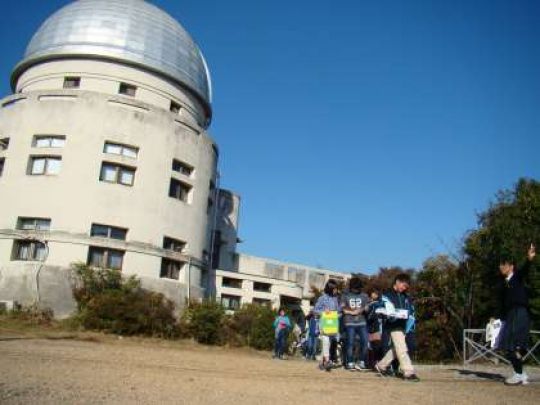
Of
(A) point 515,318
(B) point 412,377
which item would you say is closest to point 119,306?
(B) point 412,377

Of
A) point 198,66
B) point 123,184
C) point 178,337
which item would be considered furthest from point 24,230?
point 198,66

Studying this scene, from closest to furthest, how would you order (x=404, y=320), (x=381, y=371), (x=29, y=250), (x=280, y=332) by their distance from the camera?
1. (x=404, y=320)
2. (x=381, y=371)
3. (x=280, y=332)
4. (x=29, y=250)

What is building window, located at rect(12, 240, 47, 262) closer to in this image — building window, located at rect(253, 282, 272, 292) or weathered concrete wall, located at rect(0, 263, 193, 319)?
weathered concrete wall, located at rect(0, 263, 193, 319)

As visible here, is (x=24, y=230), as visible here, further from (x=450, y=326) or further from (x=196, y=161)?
(x=450, y=326)

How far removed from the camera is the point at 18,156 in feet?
74.9

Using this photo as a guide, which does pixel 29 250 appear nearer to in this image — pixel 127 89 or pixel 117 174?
Answer: pixel 117 174

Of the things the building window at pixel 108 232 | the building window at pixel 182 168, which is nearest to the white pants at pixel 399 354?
the building window at pixel 108 232

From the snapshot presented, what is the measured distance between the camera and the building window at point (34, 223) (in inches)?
862

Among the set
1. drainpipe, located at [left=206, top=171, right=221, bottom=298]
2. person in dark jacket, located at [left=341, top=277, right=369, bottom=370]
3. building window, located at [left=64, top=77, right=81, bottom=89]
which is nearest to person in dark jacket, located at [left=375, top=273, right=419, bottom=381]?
person in dark jacket, located at [left=341, top=277, right=369, bottom=370]

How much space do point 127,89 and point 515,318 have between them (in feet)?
76.2

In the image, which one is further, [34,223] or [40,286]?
[34,223]

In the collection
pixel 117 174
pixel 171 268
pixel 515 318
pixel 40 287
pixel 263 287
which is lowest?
pixel 515 318

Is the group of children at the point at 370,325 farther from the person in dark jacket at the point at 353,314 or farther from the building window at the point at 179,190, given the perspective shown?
the building window at the point at 179,190

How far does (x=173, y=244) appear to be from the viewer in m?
24.7
